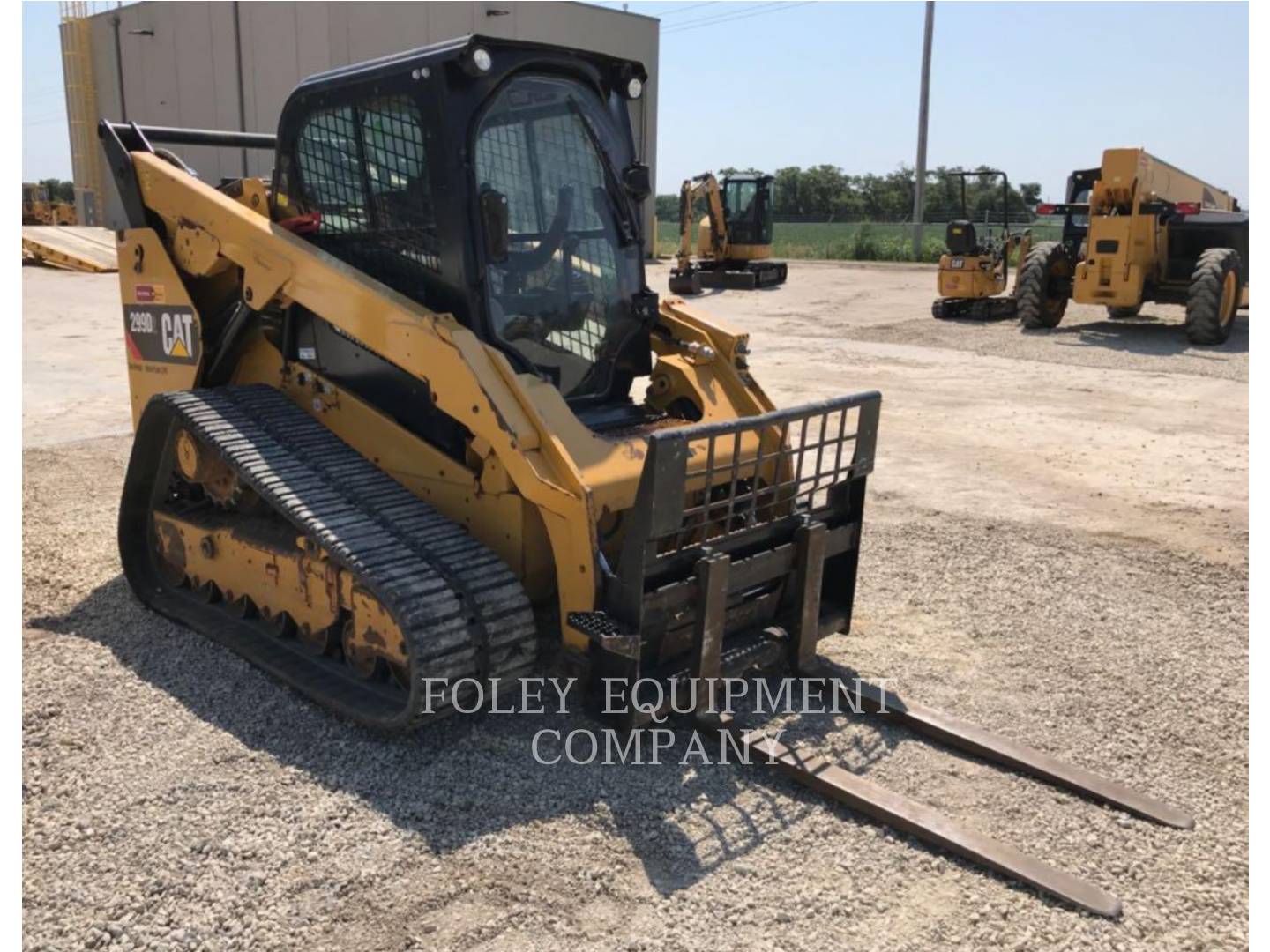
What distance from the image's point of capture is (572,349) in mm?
4602

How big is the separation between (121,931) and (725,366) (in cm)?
338

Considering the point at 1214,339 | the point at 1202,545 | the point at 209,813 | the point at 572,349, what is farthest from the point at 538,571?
the point at 1214,339

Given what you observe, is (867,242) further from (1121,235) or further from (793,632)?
(793,632)

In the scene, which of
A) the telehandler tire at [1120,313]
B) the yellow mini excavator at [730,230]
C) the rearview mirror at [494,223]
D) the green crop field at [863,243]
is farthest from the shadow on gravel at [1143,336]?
the green crop field at [863,243]

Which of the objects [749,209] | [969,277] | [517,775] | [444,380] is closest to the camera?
[517,775]

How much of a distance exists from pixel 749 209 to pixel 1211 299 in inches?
519

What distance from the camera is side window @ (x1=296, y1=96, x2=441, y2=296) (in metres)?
4.28

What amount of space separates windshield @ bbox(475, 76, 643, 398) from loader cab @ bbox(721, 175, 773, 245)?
21.9m

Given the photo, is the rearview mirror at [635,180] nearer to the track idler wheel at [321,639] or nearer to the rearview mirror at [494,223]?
the rearview mirror at [494,223]

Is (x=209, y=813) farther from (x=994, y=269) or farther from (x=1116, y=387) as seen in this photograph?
(x=994, y=269)

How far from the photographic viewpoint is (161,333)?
531 centimetres

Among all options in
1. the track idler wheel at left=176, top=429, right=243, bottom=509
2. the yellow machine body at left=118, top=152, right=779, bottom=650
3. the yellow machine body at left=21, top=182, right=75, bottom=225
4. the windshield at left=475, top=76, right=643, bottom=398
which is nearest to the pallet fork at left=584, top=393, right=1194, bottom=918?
the yellow machine body at left=118, top=152, right=779, bottom=650

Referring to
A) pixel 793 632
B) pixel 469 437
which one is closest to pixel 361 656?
pixel 469 437

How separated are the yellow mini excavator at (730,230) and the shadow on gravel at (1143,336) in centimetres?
991
